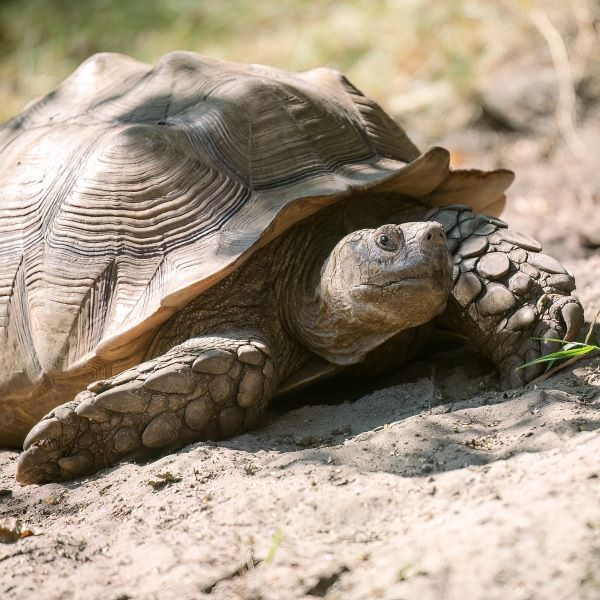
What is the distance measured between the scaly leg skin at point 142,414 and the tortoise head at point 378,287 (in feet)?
1.42

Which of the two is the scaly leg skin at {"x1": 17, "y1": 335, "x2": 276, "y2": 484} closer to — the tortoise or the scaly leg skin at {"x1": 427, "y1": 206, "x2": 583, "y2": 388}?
the tortoise

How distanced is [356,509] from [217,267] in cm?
130

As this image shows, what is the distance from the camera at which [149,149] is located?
12.7ft

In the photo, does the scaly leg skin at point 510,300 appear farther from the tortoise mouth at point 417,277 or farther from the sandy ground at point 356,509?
the tortoise mouth at point 417,277

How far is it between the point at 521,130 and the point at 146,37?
199 inches

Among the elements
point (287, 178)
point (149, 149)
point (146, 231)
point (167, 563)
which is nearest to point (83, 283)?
point (146, 231)

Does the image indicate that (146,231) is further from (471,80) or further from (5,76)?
(5,76)

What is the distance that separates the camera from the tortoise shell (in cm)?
363

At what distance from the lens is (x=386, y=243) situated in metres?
3.38

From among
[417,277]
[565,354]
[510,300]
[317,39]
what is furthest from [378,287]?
[317,39]

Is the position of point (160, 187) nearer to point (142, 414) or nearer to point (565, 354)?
point (142, 414)

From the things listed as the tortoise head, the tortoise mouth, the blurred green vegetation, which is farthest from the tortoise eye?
the blurred green vegetation

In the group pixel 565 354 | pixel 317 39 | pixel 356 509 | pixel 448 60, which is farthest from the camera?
pixel 317 39

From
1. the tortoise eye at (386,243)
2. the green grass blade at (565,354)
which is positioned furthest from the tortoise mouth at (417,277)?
the green grass blade at (565,354)
